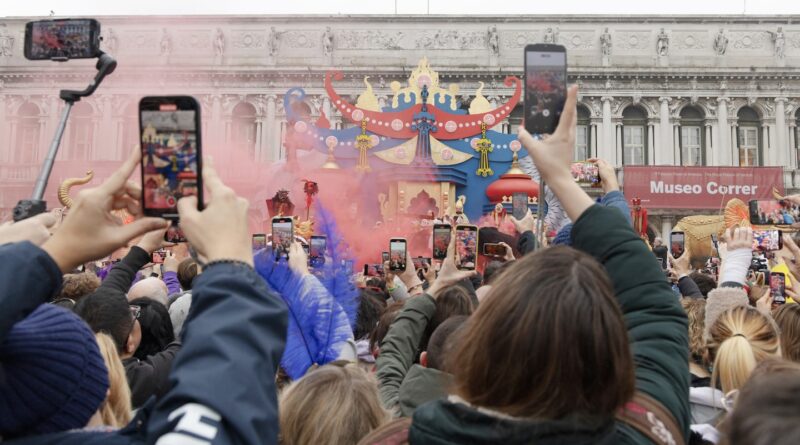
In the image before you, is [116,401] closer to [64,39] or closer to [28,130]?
[64,39]

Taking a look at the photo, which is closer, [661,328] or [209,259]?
[209,259]

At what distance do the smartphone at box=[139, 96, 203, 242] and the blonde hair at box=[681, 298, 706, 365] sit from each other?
2764mm

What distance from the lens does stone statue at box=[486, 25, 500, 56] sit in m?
31.9

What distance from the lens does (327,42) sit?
3181 cm

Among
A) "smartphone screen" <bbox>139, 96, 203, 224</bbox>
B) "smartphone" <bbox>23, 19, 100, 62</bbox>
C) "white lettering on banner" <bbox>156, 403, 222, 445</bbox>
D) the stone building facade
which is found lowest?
"white lettering on banner" <bbox>156, 403, 222, 445</bbox>

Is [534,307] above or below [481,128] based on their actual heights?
below

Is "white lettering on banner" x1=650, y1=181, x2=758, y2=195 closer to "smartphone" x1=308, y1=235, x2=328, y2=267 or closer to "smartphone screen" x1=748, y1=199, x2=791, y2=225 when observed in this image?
"smartphone screen" x1=748, y1=199, x2=791, y2=225

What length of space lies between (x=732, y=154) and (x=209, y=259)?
34.1 meters

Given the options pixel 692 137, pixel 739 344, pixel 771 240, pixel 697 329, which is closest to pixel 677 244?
pixel 771 240

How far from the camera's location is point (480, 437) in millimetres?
1284

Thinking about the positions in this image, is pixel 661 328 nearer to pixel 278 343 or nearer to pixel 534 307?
pixel 534 307

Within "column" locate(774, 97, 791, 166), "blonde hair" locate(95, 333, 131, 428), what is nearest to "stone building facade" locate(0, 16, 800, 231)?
"column" locate(774, 97, 791, 166)

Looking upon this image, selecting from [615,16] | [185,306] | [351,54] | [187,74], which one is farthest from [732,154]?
[185,306]

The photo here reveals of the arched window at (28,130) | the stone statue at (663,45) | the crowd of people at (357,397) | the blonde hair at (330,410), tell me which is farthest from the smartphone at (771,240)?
the arched window at (28,130)
